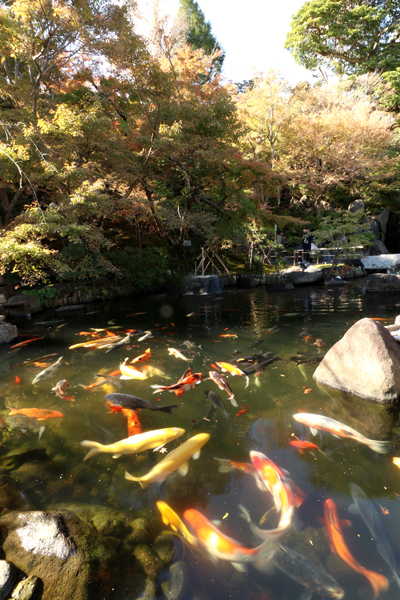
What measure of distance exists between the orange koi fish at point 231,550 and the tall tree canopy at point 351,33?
107 feet

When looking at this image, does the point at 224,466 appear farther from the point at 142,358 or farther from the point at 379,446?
the point at 142,358

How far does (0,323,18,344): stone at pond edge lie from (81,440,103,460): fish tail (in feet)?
18.3

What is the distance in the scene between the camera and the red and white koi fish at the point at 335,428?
10.7 ft

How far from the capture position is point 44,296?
11.9 m

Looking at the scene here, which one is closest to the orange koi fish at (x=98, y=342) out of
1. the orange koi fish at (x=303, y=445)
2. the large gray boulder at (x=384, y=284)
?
the orange koi fish at (x=303, y=445)

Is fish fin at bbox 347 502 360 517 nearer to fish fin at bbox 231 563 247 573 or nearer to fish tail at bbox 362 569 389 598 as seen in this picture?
fish tail at bbox 362 569 389 598

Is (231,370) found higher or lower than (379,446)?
higher

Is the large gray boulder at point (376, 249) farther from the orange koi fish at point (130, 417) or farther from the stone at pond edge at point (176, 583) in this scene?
the stone at pond edge at point (176, 583)

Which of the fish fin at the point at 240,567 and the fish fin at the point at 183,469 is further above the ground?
the fish fin at the point at 183,469

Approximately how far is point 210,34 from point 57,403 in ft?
132

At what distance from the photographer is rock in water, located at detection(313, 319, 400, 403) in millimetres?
4109

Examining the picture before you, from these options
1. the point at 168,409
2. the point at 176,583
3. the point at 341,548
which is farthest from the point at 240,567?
the point at 168,409

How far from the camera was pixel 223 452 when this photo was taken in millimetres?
3227

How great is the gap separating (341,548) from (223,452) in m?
1.30
